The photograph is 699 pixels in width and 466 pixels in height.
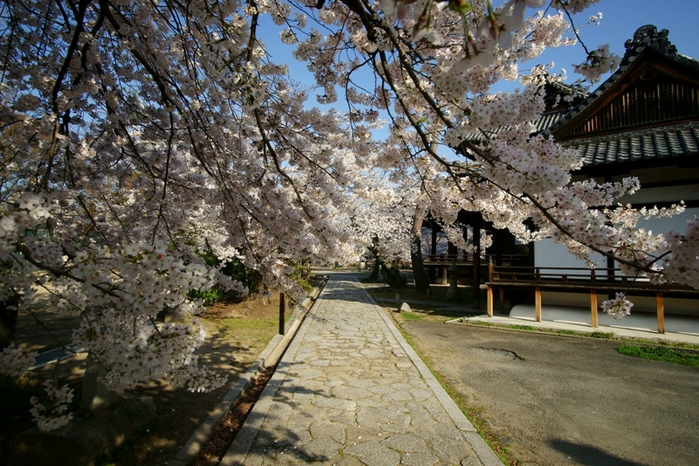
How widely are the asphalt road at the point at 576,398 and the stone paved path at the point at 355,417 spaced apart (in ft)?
1.86

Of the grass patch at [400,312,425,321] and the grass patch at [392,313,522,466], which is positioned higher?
the grass patch at [392,313,522,466]

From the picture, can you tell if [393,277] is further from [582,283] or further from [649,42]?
[649,42]

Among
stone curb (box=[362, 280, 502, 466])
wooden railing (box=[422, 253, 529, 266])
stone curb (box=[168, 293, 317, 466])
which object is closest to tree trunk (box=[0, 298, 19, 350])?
stone curb (box=[168, 293, 317, 466])

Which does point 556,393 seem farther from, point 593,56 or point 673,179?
point 673,179

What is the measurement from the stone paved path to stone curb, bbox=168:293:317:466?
0.34 meters

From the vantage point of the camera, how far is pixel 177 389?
517cm

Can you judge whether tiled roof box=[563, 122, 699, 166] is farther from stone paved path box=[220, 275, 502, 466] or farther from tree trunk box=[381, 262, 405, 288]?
tree trunk box=[381, 262, 405, 288]

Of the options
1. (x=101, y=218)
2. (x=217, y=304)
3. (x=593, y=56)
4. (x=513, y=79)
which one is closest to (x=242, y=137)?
(x=513, y=79)

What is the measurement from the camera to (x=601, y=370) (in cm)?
660

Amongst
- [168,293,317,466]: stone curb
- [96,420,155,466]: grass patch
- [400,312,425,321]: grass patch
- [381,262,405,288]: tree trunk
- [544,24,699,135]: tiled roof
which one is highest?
[544,24,699,135]: tiled roof

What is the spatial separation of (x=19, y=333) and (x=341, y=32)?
29.1 feet

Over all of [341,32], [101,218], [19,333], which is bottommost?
[19,333]

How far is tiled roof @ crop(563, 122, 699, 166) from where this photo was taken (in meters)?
8.32

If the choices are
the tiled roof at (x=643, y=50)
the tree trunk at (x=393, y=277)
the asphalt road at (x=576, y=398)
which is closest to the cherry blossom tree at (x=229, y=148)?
the asphalt road at (x=576, y=398)
